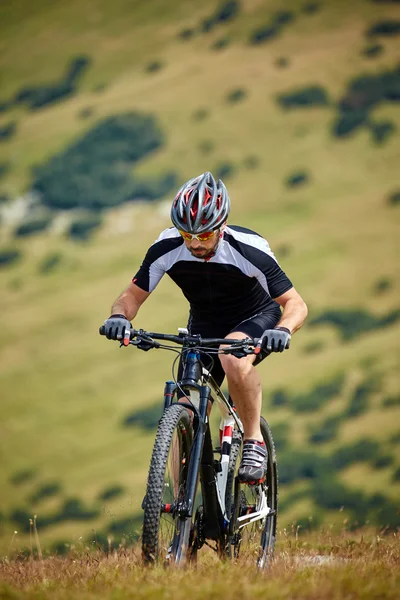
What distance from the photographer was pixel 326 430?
110 meters

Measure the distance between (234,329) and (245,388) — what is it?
55cm

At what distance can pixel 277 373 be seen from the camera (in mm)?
127688

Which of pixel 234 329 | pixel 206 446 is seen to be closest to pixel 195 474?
pixel 206 446

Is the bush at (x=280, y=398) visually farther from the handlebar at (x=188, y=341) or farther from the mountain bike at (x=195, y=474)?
the handlebar at (x=188, y=341)

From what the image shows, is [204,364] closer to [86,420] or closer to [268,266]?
[268,266]

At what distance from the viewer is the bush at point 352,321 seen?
139 m

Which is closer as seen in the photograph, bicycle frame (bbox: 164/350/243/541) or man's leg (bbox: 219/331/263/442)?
bicycle frame (bbox: 164/350/243/541)

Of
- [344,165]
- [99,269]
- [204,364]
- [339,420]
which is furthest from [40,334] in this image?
[204,364]

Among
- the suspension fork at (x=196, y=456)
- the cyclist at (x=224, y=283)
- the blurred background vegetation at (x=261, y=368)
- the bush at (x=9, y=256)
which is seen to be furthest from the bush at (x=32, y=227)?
the suspension fork at (x=196, y=456)

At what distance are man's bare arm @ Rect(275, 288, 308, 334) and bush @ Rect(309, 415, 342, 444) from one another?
334 ft

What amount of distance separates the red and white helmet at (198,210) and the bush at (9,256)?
177 meters

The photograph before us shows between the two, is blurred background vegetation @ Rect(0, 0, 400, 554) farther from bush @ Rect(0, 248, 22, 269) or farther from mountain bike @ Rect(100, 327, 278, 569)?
mountain bike @ Rect(100, 327, 278, 569)

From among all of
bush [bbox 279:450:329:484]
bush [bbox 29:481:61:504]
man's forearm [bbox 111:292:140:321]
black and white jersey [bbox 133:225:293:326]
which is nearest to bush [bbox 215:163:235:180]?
bush [bbox 279:450:329:484]

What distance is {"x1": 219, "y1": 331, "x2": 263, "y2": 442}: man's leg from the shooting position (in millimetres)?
7371
